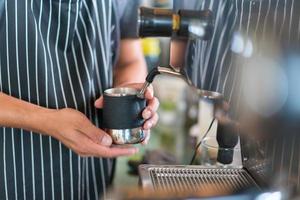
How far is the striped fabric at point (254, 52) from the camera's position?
19.6 inches

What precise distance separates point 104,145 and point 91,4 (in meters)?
0.33

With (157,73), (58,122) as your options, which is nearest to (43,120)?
(58,122)

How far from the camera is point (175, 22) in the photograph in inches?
28.6

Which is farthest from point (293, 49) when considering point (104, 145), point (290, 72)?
point (104, 145)

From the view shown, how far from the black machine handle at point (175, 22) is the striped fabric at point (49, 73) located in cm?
19

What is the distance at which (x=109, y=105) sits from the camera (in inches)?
25.9

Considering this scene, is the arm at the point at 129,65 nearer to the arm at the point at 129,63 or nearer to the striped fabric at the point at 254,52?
the arm at the point at 129,63

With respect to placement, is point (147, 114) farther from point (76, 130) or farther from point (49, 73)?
point (49, 73)

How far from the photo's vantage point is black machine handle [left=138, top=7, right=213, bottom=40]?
72 centimetres

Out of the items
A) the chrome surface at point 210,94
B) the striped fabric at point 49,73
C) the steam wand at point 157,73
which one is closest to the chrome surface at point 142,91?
the steam wand at point 157,73

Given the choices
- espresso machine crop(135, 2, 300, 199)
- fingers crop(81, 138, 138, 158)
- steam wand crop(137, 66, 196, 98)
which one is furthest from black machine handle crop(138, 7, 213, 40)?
fingers crop(81, 138, 138, 158)

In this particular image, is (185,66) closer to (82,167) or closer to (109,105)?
(109,105)

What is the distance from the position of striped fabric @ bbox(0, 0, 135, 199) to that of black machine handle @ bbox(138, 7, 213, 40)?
0.19m

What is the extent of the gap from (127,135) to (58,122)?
15cm
